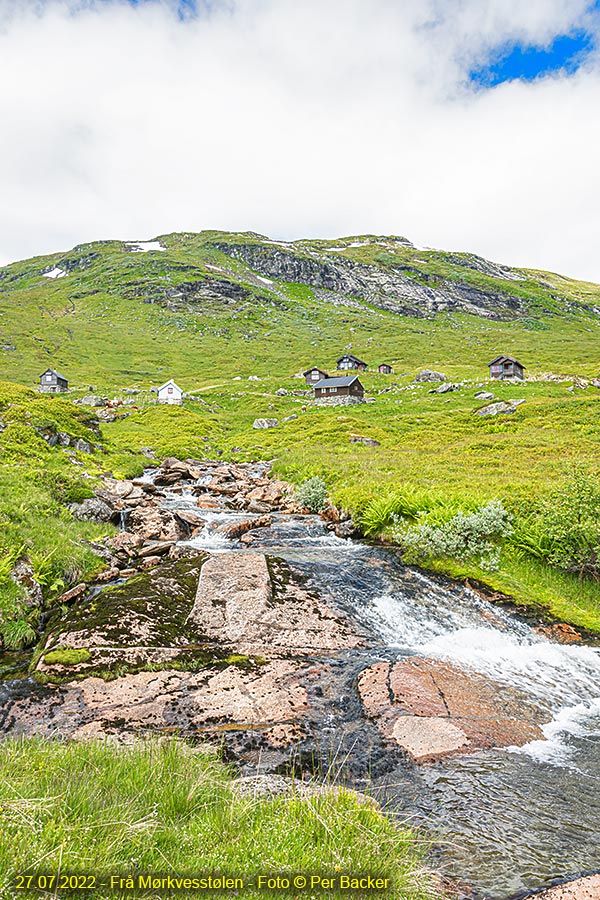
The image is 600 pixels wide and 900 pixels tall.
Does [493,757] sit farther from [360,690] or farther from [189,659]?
[189,659]

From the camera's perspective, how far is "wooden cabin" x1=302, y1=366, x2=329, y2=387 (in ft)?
335

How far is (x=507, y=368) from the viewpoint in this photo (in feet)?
301

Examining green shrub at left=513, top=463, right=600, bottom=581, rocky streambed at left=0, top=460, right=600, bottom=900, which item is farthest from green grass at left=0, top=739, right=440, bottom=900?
green shrub at left=513, top=463, right=600, bottom=581

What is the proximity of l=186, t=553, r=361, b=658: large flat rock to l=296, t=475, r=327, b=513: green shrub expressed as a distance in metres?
9.52

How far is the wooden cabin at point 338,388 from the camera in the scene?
271ft

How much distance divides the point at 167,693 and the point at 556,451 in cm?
2874

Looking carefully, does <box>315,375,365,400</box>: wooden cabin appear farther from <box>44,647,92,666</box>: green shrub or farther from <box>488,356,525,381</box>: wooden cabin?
<box>44,647,92,666</box>: green shrub

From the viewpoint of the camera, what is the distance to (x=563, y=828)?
5949mm

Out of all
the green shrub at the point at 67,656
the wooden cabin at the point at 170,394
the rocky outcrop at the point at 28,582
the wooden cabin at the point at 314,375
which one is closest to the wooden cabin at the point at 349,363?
the wooden cabin at the point at 314,375

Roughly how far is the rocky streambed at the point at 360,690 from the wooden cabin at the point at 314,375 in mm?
88848

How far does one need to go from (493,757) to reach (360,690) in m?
2.43

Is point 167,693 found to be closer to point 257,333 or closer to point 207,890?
point 207,890

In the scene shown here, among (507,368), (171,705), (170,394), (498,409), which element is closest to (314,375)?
(170,394)

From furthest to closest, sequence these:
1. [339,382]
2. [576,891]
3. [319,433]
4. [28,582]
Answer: [339,382], [319,433], [28,582], [576,891]
